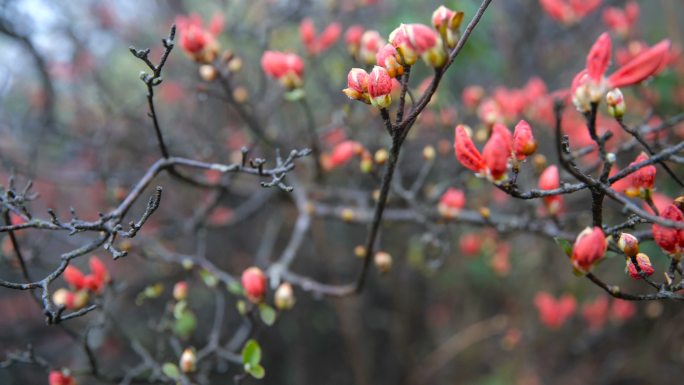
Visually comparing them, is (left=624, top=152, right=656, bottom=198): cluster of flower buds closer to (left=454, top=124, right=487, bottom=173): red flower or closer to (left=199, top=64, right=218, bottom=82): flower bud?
(left=454, top=124, right=487, bottom=173): red flower

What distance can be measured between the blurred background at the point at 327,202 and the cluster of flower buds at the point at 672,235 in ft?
3.17

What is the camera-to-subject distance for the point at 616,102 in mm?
828

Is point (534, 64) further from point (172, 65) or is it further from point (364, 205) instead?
point (172, 65)

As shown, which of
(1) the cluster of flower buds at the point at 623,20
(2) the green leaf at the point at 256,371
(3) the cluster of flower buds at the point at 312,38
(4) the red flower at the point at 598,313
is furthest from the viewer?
(4) the red flower at the point at 598,313

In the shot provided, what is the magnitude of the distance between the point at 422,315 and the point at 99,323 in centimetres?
301

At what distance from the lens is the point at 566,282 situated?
3279 mm

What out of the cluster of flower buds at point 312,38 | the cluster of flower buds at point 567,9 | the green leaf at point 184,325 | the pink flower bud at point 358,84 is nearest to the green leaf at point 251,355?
the green leaf at point 184,325

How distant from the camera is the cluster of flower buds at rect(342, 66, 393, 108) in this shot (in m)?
0.90

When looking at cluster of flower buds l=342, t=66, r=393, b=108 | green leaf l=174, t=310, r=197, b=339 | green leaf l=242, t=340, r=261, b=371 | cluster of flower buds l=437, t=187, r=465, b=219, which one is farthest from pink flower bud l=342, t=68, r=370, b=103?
green leaf l=174, t=310, r=197, b=339

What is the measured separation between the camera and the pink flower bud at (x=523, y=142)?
0.84m

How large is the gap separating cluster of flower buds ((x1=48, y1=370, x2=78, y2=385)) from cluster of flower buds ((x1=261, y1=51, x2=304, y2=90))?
106 centimetres

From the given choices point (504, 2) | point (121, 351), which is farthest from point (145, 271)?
point (504, 2)

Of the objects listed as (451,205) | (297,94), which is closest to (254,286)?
(297,94)

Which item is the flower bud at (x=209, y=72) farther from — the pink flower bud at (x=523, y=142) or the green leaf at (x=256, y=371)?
the pink flower bud at (x=523, y=142)
